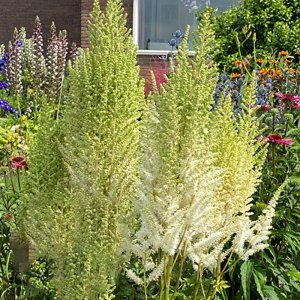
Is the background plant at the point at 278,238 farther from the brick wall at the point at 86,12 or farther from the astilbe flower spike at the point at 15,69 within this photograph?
the brick wall at the point at 86,12

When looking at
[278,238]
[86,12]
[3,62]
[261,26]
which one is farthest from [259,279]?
[86,12]

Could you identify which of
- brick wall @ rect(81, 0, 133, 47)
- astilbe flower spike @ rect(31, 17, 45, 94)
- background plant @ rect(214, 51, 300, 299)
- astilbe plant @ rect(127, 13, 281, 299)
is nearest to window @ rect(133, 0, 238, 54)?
brick wall @ rect(81, 0, 133, 47)

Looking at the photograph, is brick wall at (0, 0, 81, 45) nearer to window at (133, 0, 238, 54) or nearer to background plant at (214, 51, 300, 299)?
window at (133, 0, 238, 54)

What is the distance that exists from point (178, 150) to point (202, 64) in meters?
0.29

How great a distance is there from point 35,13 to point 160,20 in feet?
9.43

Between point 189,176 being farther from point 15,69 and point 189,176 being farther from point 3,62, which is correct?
point 15,69

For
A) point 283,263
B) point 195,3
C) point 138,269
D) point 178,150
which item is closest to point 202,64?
point 178,150

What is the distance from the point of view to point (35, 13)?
13.8 metres

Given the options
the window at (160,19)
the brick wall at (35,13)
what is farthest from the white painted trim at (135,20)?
the brick wall at (35,13)

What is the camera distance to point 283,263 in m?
3.48

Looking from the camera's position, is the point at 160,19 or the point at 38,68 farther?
the point at 160,19

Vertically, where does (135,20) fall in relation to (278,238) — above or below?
above

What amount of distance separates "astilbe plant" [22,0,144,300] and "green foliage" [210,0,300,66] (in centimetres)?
723

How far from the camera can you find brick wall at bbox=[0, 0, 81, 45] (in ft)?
44.8
